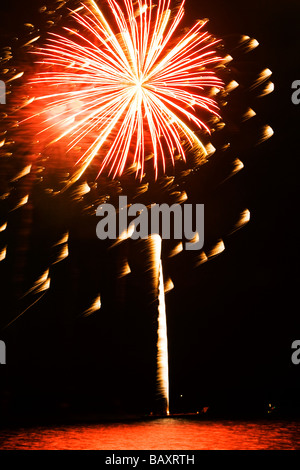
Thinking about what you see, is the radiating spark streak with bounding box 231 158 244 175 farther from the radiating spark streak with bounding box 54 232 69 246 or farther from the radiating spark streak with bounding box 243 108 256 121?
the radiating spark streak with bounding box 54 232 69 246

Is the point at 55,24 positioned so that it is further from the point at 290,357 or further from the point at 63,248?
the point at 290,357

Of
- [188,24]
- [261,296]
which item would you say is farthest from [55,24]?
[261,296]

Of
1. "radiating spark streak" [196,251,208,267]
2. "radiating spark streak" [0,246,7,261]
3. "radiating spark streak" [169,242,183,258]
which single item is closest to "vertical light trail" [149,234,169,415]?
"radiating spark streak" [169,242,183,258]

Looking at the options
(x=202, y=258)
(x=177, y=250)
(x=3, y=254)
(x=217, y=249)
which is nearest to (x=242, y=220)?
(x=217, y=249)

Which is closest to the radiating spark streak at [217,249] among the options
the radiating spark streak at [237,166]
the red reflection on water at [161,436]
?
the radiating spark streak at [237,166]

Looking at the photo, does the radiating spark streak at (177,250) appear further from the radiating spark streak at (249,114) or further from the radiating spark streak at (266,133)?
the radiating spark streak at (249,114)

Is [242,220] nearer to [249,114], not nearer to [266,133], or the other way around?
[266,133]
